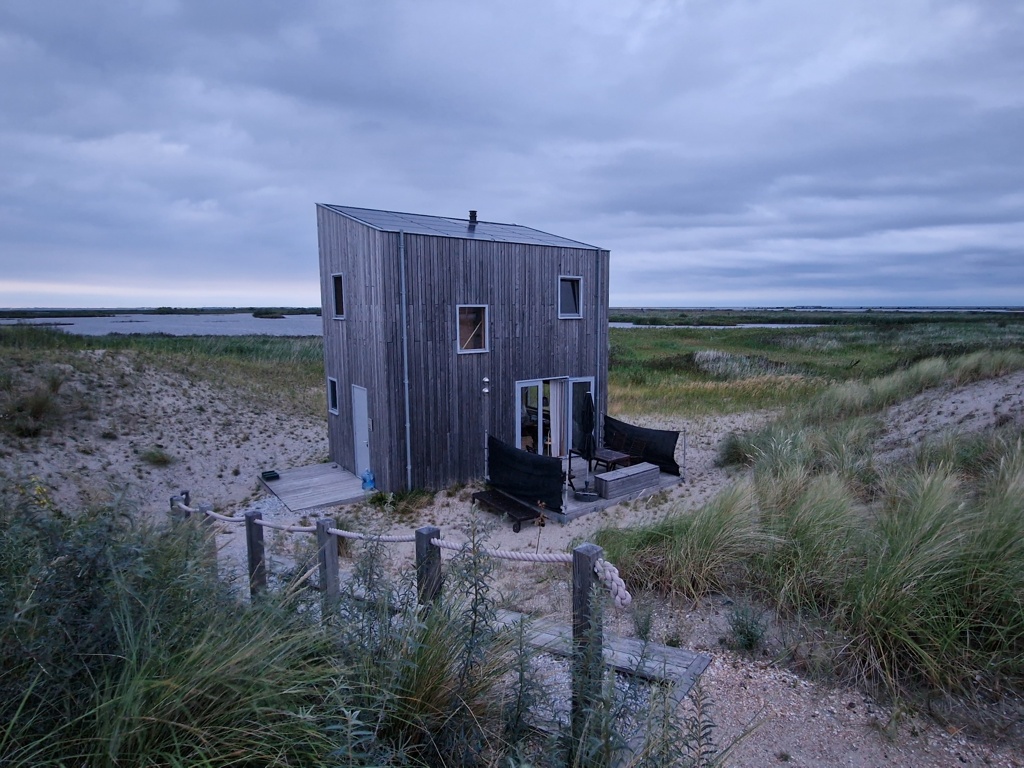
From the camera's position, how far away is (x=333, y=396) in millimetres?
12516

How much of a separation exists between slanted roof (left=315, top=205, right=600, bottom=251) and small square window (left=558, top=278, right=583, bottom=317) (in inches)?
30.1

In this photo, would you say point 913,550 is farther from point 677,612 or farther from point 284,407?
point 284,407

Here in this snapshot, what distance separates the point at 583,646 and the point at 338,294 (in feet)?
33.6

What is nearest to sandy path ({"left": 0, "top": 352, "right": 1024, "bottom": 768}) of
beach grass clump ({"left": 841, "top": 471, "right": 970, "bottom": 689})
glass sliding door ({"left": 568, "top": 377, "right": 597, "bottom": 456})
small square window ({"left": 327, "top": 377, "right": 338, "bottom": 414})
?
beach grass clump ({"left": 841, "top": 471, "right": 970, "bottom": 689})

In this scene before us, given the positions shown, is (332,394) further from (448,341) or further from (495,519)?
(495,519)

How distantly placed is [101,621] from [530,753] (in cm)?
182

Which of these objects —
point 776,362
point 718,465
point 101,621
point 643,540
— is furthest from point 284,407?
point 776,362

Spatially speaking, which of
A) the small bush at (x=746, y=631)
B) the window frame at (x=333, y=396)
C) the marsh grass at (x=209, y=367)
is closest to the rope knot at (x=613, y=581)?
the small bush at (x=746, y=631)

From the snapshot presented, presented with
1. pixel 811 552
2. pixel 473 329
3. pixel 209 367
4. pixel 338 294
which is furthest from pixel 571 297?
pixel 209 367

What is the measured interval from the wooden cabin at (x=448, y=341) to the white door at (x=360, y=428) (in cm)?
4

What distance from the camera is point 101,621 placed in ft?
7.00

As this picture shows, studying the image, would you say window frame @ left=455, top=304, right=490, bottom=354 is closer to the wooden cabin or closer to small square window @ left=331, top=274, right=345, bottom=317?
the wooden cabin

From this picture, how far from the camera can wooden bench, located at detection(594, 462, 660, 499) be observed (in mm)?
9844

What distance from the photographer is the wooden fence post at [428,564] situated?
3.34 m
